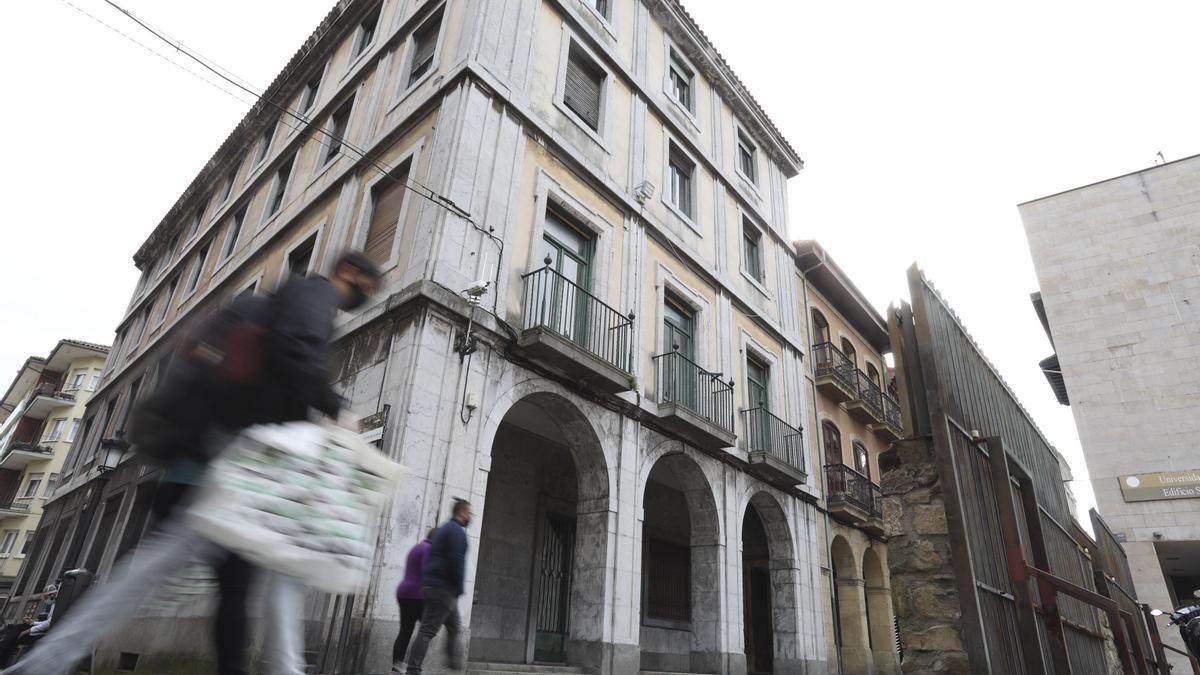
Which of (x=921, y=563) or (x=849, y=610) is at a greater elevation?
(x=849, y=610)

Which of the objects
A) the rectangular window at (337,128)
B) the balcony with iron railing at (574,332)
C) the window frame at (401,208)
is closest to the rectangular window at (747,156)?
the balcony with iron railing at (574,332)

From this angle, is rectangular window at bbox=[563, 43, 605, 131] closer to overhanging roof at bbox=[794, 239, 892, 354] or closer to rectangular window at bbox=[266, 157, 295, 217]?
rectangular window at bbox=[266, 157, 295, 217]

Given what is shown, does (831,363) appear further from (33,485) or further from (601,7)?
(33,485)

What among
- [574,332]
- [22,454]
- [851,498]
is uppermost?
[22,454]

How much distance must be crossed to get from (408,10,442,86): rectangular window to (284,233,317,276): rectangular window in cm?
352

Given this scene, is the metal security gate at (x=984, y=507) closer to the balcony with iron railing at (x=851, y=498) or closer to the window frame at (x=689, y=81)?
the balcony with iron railing at (x=851, y=498)

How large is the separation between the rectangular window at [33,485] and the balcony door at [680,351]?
45745 millimetres

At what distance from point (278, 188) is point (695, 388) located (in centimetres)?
1107

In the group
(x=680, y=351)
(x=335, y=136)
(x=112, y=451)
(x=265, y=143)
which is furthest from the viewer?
(x=265, y=143)

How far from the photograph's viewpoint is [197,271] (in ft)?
60.9

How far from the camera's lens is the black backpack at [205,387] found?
6.89ft

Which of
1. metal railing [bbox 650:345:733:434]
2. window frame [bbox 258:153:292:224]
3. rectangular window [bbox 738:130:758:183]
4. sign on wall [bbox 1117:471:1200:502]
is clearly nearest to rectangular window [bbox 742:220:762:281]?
rectangular window [bbox 738:130:758:183]

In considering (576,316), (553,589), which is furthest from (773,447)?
(576,316)

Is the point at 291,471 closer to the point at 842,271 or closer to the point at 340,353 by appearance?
the point at 340,353
